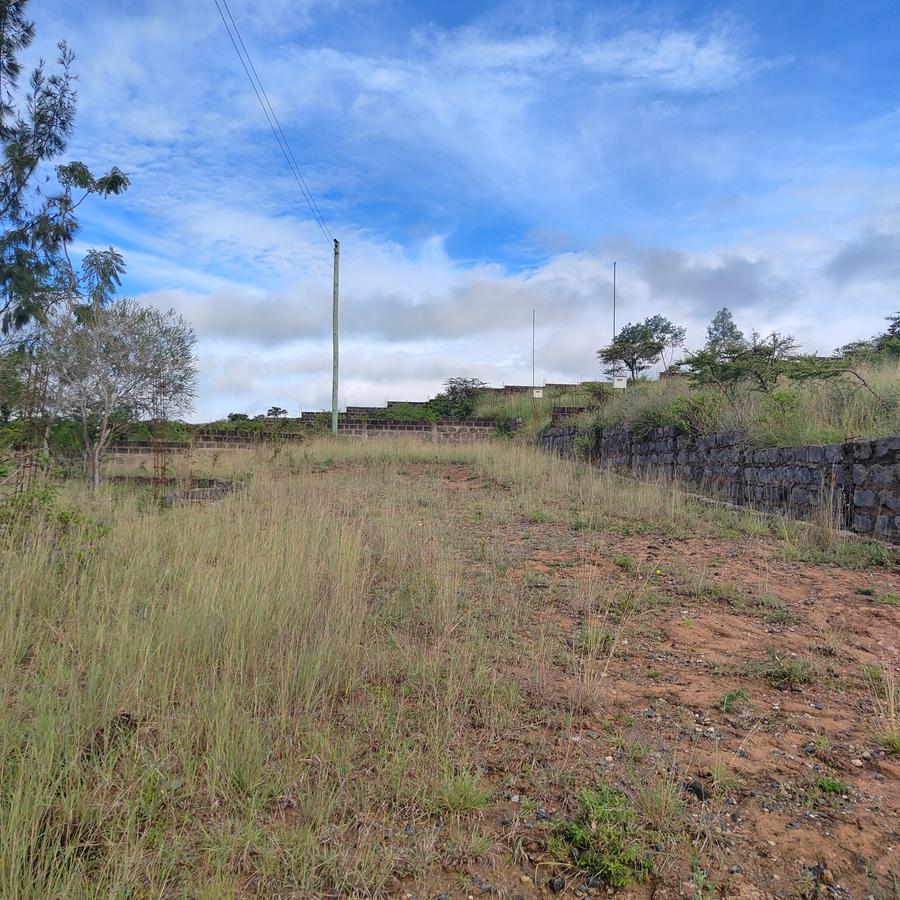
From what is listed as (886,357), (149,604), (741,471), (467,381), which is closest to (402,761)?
(149,604)

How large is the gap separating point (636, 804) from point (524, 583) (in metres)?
2.96

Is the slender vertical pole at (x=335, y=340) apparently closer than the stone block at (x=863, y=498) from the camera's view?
No

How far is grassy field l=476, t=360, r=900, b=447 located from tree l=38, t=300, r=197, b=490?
1099 centimetres

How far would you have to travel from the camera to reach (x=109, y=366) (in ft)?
48.1

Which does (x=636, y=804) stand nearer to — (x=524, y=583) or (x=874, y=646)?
(x=874, y=646)

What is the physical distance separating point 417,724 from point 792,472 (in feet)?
23.3

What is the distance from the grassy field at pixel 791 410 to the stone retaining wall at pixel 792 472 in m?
0.28

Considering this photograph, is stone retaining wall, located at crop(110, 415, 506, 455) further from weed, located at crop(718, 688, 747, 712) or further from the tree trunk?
weed, located at crop(718, 688, 747, 712)

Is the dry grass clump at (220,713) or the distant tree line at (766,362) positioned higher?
the distant tree line at (766,362)

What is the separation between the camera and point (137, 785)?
6.98 feet

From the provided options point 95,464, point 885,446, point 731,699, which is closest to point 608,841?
point 731,699

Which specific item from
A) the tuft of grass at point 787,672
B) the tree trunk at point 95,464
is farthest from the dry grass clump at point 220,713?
the tree trunk at point 95,464

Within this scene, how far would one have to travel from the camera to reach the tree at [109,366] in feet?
47.0

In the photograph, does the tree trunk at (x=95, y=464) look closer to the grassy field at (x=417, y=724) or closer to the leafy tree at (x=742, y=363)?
the grassy field at (x=417, y=724)
